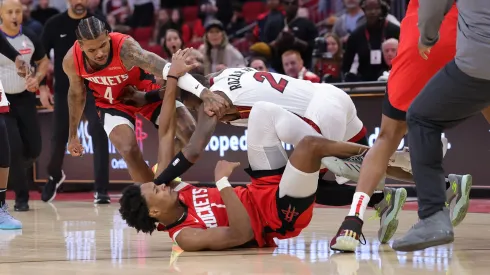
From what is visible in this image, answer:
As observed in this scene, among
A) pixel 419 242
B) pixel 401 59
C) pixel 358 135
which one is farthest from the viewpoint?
pixel 358 135

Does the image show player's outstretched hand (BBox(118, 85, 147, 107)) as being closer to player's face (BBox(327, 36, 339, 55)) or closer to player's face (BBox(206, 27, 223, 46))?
player's face (BBox(206, 27, 223, 46))

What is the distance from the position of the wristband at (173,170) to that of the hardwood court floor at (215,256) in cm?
42

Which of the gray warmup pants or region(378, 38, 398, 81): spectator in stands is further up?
region(378, 38, 398, 81): spectator in stands

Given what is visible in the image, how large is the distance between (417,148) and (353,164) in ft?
3.79

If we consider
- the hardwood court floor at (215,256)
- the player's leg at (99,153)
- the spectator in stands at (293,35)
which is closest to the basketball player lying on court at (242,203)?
the hardwood court floor at (215,256)

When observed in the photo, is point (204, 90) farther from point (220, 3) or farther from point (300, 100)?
point (220, 3)

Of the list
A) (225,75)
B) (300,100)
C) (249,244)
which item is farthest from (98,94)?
(249,244)

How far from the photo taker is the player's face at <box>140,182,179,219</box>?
5.16 m

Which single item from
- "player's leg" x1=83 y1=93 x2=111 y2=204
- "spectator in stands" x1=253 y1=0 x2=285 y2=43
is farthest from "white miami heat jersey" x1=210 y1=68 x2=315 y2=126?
"spectator in stands" x1=253 y1=0 x2=285 y2=43

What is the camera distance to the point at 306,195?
17.2 feet

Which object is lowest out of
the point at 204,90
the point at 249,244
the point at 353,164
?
the point at 249,244

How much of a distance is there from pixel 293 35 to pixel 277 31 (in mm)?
1027

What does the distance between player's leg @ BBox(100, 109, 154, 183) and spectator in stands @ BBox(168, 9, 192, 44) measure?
6830 millimetres

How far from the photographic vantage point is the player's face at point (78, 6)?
389 inches
